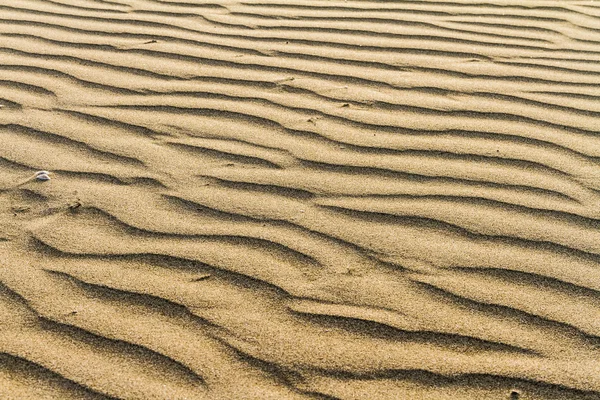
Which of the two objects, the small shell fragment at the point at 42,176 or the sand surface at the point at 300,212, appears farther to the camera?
the small shell fragment at the point at 42,176

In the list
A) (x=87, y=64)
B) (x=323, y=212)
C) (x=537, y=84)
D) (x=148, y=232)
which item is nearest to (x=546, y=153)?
(x=537, y=84)

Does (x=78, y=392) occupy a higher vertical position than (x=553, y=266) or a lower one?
lower

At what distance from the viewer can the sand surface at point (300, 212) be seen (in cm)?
177

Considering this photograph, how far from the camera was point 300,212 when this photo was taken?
2.30 meters

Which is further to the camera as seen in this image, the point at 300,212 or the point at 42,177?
the point at 42,177

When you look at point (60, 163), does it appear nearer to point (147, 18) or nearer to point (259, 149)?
point (259, 149)

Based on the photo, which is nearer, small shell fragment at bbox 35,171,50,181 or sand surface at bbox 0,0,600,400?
sand surface at bbox 0,0,600,400

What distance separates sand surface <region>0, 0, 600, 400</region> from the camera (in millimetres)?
1768

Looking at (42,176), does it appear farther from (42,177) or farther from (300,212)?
(300,212)

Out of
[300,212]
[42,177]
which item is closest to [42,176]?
[42,177]

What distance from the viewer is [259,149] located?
2662mm

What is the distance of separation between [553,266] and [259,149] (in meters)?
1.09

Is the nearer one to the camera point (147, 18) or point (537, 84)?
point (537, 84)

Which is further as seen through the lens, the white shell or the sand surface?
the white shell
